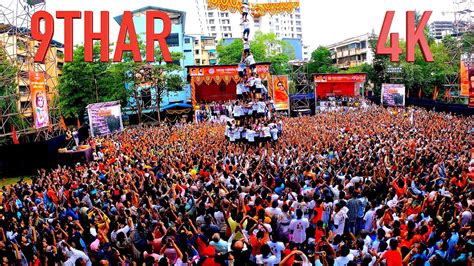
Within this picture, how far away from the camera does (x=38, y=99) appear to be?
14992 mm

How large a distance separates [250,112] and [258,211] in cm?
854

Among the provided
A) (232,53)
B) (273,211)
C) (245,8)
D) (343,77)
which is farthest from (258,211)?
(232,53)

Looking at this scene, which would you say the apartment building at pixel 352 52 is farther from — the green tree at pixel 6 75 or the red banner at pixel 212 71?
the green tree at pixel 6 75

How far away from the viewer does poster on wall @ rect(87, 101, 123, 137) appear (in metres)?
18.1

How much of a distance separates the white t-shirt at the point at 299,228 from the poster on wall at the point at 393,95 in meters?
22.1

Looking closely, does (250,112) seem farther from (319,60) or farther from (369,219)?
(319,60)

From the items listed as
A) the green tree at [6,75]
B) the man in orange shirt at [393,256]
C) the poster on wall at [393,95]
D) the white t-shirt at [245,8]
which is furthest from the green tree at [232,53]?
the man in orange shirt at [393,256]

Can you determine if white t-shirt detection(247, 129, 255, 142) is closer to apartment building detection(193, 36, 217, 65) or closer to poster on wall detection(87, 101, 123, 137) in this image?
poster on wall detection(87, 101, 123, 137)

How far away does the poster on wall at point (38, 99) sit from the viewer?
14.7 meters

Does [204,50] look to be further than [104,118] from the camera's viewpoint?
Yes

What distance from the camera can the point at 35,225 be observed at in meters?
6.45

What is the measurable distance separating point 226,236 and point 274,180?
2320 millimetres

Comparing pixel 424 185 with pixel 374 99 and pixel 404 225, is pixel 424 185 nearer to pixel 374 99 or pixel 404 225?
pixel 404 225

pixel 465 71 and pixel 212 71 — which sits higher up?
pixel 212 71
